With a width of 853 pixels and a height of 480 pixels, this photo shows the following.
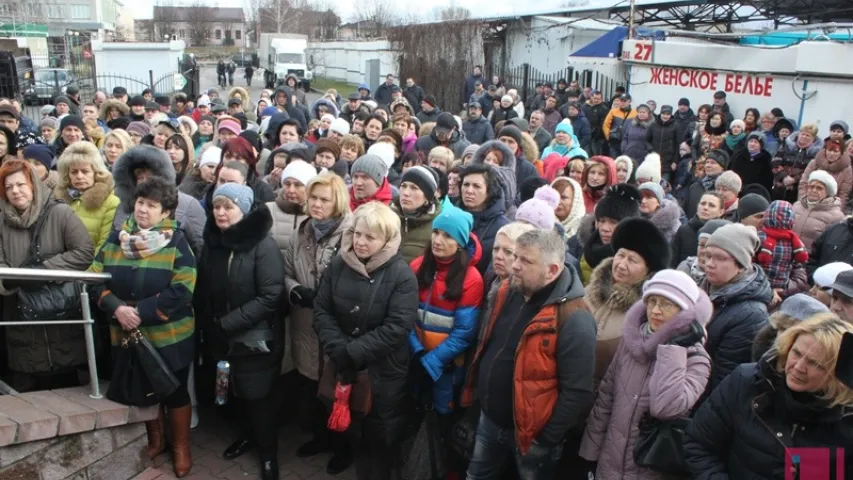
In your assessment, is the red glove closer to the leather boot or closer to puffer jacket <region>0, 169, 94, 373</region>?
the leather boot

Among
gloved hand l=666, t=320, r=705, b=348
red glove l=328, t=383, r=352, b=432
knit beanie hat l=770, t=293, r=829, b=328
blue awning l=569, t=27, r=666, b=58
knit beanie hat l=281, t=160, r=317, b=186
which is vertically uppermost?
blue awning l=569, t=27, r=666, b=58

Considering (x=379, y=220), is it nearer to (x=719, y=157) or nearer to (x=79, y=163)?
(x=79, y=163)

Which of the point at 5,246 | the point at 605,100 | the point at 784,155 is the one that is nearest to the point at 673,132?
the point at 784,155

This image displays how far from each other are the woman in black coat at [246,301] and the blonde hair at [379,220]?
0.66m

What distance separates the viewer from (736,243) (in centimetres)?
340

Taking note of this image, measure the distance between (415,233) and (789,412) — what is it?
8.31 feet

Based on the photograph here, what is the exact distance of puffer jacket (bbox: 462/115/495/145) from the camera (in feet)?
34.2

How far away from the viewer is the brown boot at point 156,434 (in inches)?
171

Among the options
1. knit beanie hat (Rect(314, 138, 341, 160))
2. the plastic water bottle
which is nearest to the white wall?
knit beanie hat (Rect(314, 138, 341, 160))

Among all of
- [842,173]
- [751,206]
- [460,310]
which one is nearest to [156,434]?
[460,310]

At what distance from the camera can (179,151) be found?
20.5 feet

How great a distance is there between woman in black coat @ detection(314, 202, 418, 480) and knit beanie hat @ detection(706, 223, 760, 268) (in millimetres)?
1595

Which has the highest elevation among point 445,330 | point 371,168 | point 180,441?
point 371,168

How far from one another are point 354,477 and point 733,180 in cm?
393
